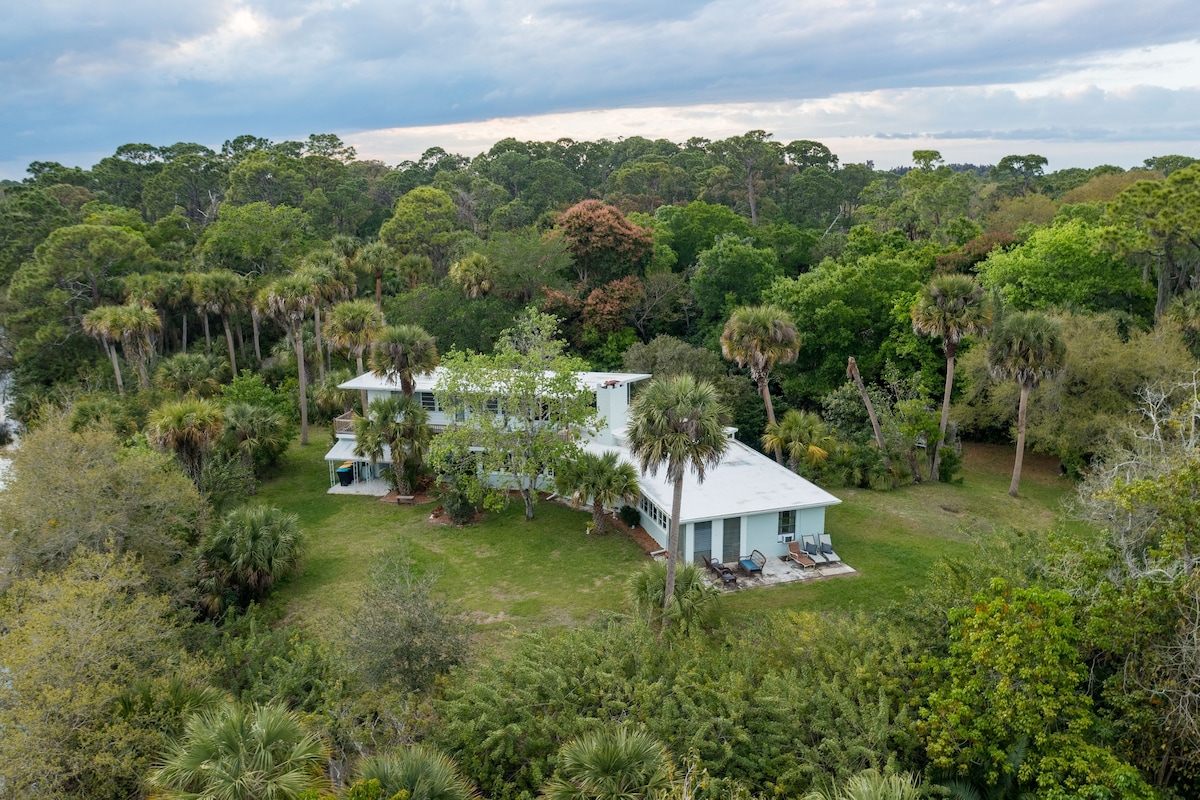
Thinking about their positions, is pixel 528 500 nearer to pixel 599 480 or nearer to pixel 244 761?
pixel 599 480

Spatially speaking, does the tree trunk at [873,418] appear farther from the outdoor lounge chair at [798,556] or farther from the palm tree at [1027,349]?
A: the outdoor lounge chair at [798,556]

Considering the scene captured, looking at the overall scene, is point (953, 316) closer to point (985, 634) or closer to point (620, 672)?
point (985, 634)

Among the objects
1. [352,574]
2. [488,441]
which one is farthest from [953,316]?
[352,574]

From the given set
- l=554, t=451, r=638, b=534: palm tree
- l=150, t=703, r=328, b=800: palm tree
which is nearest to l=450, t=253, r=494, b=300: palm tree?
l=554, t=451, r=638, b=534: palm tree

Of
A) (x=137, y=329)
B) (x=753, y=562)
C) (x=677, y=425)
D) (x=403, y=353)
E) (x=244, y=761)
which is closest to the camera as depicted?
(x=244, y=761)

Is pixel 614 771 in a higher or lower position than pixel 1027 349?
lower

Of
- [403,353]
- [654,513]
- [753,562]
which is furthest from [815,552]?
Answer: [403,353]
